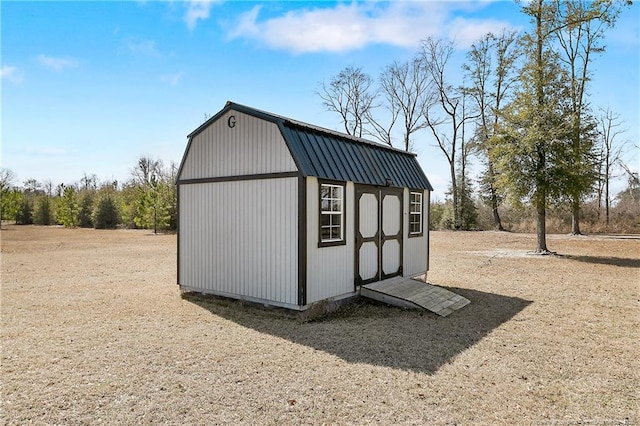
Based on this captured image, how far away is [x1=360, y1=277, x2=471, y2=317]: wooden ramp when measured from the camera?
22.8 ft

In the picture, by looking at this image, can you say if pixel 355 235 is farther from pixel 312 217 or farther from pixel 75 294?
pixel 75 294

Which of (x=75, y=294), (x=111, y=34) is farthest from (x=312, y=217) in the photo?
(x=111, y=34)

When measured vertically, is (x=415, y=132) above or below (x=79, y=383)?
above

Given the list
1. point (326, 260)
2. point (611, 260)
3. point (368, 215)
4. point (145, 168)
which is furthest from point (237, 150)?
point (145, 168)

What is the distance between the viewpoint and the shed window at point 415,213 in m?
9.21

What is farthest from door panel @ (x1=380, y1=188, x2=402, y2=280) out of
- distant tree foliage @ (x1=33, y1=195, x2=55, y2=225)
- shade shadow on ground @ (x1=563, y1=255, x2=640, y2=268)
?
distant tree foliage @ (x1=33, y1=195, x2=55, y2=225)

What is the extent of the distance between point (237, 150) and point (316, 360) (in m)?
4.11

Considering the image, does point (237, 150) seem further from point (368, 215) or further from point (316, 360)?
point (316, 360)

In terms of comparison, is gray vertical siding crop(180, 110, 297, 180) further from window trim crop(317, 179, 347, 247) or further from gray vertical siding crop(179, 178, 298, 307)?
window trim crop(317, 179, 347, 247)

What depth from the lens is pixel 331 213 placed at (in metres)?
6.84

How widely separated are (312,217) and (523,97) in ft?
40.7

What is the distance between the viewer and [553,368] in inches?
176

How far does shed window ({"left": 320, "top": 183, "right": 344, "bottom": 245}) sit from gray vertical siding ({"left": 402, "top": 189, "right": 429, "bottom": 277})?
2473 mm

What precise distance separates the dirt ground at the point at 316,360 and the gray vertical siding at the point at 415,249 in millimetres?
1033
